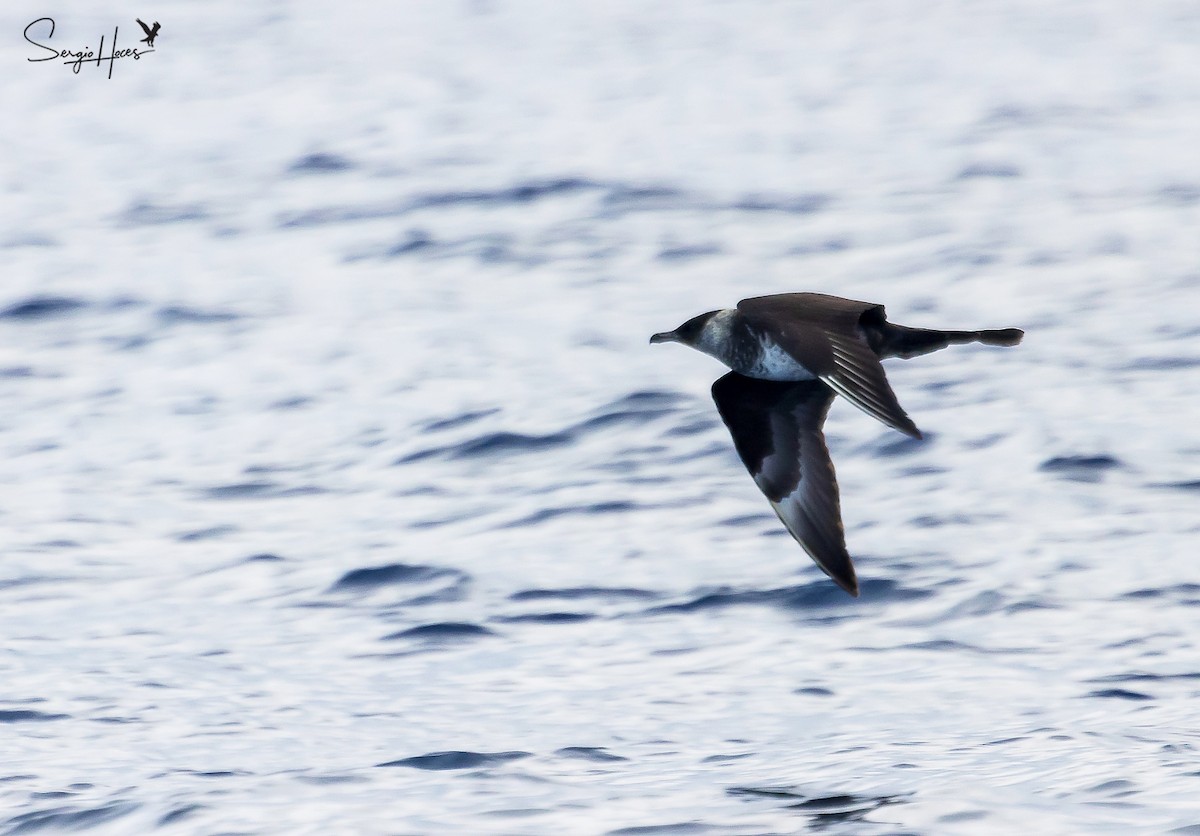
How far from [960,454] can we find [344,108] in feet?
32.8

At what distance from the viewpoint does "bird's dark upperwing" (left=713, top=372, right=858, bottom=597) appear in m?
6.52

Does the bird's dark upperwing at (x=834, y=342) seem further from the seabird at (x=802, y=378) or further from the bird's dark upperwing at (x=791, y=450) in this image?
the bird's dark upperwing at (x=791, y=450)

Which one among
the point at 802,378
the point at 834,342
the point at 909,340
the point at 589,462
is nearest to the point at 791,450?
the point at 802,378

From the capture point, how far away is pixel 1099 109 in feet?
55.1

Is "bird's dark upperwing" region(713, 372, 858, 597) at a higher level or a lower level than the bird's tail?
lower

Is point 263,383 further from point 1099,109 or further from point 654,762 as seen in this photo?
point 1099,109

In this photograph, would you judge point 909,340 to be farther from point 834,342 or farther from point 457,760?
point 457,760

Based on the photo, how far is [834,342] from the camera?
579 cm

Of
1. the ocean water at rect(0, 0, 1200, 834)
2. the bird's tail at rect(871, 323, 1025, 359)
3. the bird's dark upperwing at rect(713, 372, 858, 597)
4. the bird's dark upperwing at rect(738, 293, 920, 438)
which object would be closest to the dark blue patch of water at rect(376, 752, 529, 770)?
the ocean water at rect(0, 0, 1200, 834)

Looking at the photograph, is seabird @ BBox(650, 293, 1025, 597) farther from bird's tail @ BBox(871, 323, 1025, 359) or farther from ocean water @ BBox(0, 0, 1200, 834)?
ocean water @ BBox(0, 0, 1200, 834)

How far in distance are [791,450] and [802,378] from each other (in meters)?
0.35

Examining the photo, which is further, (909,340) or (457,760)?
(457,760)

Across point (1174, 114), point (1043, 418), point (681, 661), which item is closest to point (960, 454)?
point (1043, 418)

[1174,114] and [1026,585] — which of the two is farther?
[1174,114]
